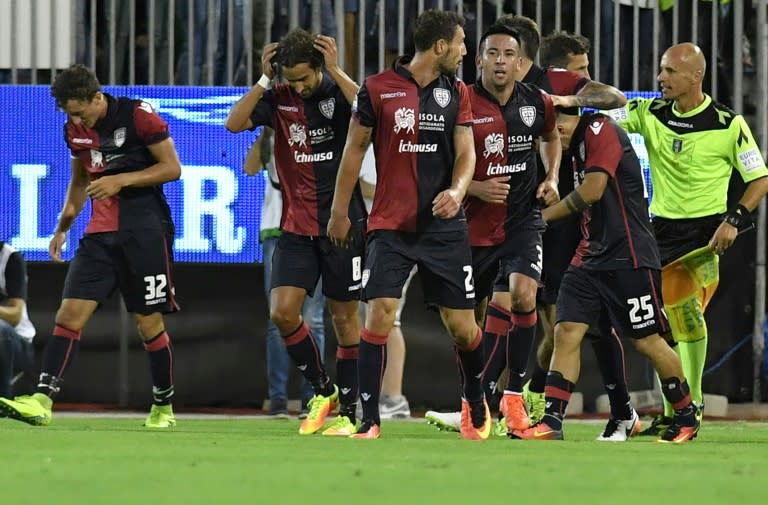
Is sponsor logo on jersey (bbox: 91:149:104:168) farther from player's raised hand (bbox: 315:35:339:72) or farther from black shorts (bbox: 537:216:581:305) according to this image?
black shorts (bbox: 537:216:581:305)

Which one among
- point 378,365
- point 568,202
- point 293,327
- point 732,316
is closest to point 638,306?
point 568,202

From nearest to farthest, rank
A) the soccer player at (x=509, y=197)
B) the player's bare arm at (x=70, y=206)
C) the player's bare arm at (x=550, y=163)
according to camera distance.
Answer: the player's bare arm at (x=550, y=163) → the soccer player at (x=509, y=197) → the player's bare arm at (x=70, y=206)

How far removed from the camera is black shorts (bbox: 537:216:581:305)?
10.2m

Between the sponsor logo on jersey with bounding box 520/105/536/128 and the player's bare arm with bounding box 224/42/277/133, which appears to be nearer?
the sponsor logo on jersey with bounding box 520/105/536/128

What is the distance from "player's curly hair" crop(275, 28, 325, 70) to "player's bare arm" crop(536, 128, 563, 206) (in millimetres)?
1287

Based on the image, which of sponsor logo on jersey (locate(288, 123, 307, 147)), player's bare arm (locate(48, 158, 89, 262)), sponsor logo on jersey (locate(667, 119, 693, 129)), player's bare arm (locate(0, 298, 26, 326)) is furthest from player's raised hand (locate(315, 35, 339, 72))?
player's bare arm (locate(0, 298, 26, 326))

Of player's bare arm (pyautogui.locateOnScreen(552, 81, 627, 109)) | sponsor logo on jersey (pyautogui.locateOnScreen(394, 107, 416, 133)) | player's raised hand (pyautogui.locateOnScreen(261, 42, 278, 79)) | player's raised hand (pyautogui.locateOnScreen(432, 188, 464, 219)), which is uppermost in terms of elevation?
player's raised hand (pyautogui.locateOnScreen(261, 42, 278, 79))

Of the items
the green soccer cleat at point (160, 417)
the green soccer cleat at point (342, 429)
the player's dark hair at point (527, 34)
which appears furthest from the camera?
the green soccer cleat at point (160, 417)

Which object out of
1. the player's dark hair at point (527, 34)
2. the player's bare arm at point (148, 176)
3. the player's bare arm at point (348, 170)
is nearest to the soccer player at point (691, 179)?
the player's dark hair at point (527, 34)

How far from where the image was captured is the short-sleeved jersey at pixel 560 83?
980cm

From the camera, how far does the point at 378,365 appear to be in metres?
8.68

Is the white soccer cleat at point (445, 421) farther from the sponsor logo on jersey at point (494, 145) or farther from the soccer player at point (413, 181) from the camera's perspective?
the sponsor logo on jersey at point (494, 145)

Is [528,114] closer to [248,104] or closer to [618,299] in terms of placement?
[618,299]

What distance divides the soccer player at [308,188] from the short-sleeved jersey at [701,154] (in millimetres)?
1829
